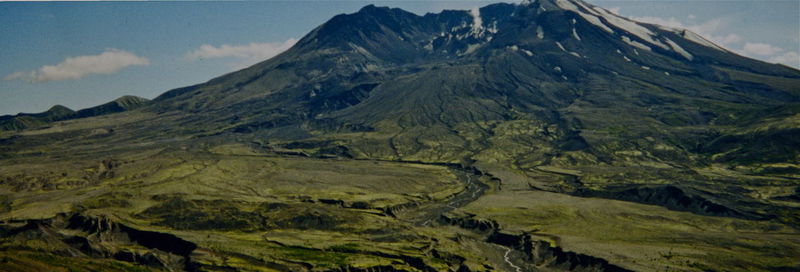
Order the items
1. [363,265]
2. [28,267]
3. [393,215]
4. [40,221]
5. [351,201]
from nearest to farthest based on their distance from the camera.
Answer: [28,267]
[363,265]
[40,221]
[393,215]
[351,201]

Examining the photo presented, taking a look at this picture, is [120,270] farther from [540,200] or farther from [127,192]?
[540,200]

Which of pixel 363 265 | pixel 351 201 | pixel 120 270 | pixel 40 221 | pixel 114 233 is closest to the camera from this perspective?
pixel 120 270

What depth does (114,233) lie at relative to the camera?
138625 mm

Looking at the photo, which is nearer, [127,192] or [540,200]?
[540,200]

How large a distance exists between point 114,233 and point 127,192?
59977 millimetres

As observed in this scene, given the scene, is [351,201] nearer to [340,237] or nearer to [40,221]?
[340,237]

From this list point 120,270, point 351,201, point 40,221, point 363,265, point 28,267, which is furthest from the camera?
point 351,201

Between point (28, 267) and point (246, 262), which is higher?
point (28, 267)

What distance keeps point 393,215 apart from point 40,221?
101m

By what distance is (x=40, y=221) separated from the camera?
148m

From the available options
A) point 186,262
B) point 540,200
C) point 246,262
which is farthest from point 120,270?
point 540,200

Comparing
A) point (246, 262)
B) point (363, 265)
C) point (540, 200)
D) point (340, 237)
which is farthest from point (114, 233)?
point (540, 200)

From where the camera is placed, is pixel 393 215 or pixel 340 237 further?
pixel 393 215

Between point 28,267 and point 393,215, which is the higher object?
point 28,267
